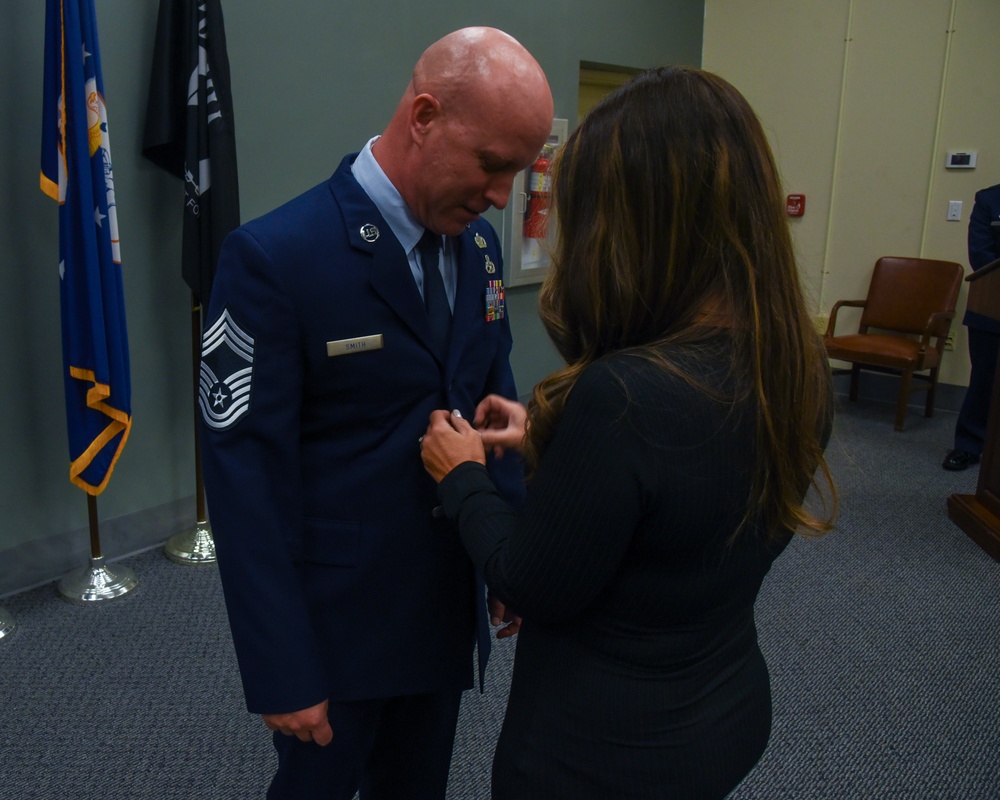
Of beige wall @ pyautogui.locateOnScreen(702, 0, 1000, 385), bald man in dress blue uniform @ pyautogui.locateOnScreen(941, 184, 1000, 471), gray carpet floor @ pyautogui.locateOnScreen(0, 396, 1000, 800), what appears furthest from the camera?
beige wall @ pyautogui.locateOnScreen(702, 0, 1000, 385)

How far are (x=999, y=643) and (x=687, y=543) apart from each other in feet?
7.39

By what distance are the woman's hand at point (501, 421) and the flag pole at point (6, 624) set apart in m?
1.92

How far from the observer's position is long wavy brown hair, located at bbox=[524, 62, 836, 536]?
838mm

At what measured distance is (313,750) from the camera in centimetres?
117

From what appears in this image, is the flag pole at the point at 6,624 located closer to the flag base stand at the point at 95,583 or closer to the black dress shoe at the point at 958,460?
the flag base stand at the point at 95,583

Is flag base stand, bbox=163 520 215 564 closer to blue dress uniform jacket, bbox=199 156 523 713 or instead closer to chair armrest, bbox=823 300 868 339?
blue dress uniform jacket, bbox=199 156 523 713

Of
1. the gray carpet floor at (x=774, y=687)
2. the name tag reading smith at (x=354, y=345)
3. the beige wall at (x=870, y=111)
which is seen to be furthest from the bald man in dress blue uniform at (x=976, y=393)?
the name tag reading smith at (x=354, y=345)

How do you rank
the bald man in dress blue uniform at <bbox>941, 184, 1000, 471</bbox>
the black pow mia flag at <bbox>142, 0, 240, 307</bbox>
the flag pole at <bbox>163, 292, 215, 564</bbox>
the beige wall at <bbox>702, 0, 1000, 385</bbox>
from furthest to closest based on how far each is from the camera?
the beige wall at <bbox>702, 0, 1000, 385</bbox> → the bald man in dress blue uniform at <bbox>941, 184, 1000, 471</bbox> → the flag pole at <bbox>163, 292, 215, 564</bbox> → the black pow mia flag at <bbox>142, 0, 240, 307</bbox>

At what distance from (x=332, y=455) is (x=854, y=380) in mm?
4776

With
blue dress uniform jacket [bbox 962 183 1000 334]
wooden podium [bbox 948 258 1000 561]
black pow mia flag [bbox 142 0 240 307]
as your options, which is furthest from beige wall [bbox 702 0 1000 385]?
black pow mia flag [bbox 142 0 240 307]

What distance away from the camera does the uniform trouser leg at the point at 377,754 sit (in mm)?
1181

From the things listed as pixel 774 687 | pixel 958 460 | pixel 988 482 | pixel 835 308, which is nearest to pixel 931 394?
pixel 835 308

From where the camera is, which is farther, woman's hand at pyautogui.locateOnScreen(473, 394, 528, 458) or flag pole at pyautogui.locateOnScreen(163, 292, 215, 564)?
flag pole at pyautogui.locateOnScreen(163, 292, 215, 564)

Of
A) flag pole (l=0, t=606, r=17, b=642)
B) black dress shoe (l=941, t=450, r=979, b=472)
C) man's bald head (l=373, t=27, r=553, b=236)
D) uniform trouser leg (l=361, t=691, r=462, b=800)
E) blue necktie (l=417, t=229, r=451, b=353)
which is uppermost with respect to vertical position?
man's bald head (l=373, t=27, r=553, b=236)
